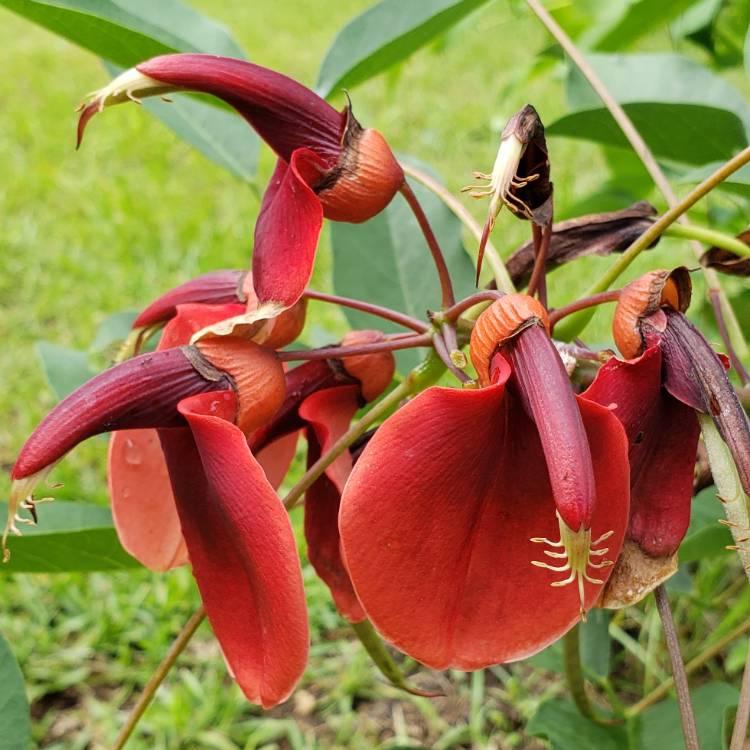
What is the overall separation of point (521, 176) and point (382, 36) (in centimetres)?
28

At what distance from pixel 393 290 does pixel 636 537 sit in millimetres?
419

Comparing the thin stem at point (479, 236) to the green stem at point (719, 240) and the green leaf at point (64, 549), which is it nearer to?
the green stem at point (719, 240)

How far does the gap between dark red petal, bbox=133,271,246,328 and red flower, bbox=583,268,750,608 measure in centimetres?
21

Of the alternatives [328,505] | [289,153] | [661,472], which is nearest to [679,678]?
[661,472]

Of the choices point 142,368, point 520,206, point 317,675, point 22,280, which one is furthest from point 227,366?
point 22,280

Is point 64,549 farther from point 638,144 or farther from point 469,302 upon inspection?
point 638,144

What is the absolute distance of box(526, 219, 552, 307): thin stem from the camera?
505 mm

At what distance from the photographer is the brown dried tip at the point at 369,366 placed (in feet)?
1.74

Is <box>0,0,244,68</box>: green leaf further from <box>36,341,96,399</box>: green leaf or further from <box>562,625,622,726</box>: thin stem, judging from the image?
<box>562,625,622,726</box>: thin stem

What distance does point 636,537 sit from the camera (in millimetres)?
450

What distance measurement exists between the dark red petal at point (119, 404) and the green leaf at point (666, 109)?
0.39 meters

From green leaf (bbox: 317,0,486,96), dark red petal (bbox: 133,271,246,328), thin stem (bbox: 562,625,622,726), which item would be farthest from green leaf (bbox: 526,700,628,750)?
green leaf (bbox: 317,0,486,96)

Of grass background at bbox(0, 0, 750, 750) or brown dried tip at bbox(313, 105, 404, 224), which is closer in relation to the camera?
brown dried tip at bbox(313, 105, 404, 224)

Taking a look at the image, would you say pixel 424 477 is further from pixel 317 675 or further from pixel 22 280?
pixel 22 280
